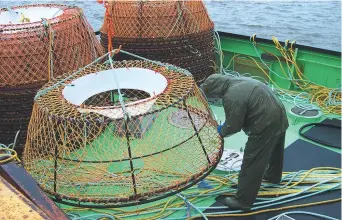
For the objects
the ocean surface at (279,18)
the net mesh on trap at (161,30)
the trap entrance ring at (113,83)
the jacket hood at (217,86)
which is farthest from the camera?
the ocean surface at (279,18)

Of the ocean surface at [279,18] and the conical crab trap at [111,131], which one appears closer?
the conical crab trap at [111,131]

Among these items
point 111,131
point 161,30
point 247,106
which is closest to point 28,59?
point 111,131

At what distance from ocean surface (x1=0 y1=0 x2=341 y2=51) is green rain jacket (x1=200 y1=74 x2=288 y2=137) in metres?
9.70

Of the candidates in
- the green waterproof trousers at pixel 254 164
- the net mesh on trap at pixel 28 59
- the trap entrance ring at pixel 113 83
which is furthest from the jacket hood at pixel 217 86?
the net mesh on trap at pixel 28 59

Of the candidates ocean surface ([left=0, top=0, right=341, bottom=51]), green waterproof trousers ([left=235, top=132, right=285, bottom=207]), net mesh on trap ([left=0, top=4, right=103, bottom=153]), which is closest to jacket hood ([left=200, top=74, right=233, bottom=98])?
green waterproof trousers ([left=235, top=132, right=285, bottom=207])

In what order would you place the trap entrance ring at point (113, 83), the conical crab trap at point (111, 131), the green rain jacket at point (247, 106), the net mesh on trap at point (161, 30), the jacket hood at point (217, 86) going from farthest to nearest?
1. the net mesh on trap at point (161, 30)
2. the jacket hood at point (217, 86)
3. the green rain jacket at point (247, 106)
4. the trap entrance ring at point (113, 83)
5. the conical crab trap at point (111, 131)

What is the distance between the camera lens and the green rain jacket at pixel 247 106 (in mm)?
3053

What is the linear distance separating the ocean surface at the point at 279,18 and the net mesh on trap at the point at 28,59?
9.37 meters

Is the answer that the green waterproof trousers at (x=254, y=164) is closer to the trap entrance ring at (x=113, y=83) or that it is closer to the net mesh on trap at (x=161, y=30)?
the trap entrance ring at (x=113, y=83)

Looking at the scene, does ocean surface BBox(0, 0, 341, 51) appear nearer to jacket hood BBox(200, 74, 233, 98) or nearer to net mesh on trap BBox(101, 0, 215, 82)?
net mesh on trap BBox(101, 0, 215, 82)

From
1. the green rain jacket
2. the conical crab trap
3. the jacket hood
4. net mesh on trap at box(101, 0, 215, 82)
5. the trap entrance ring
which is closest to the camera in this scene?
the conical crab trap

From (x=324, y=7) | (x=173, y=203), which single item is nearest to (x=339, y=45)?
(x=324, y=7)

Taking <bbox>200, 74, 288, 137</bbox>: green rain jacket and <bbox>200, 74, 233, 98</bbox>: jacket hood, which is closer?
<bbox>200, 74, 288, 137</bbox>: green rain jacket

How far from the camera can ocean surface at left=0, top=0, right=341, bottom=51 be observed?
12.9 metres
